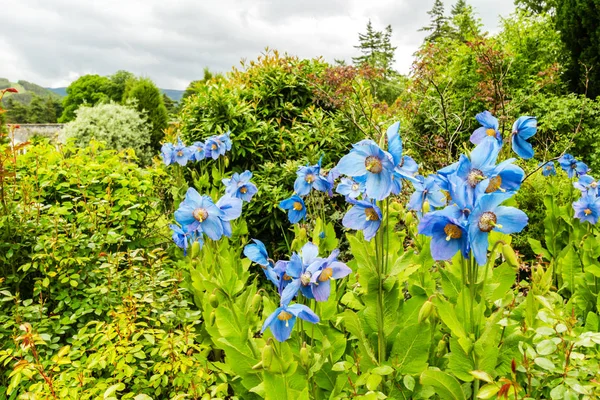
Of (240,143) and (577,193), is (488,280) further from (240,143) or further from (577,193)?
(240,143)

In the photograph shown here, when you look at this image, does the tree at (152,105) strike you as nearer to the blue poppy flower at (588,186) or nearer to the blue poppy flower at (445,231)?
the blue poppy flower at (588,186)

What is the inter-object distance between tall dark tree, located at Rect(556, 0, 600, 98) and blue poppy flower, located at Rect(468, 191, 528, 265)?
22.8ft

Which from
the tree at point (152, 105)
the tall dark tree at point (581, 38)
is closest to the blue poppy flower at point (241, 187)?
the tall dark tree at point (581, 38)

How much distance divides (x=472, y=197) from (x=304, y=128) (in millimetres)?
2777

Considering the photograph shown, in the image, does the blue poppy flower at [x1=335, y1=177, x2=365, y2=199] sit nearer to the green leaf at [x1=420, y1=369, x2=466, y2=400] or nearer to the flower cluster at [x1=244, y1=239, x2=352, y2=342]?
the flower cluster at [x1=244, y1=239, x2=352, y2=342]

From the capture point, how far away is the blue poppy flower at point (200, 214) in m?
1.75

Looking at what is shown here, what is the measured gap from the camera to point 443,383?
1164 mm

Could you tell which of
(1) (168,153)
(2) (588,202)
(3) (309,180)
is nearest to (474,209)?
(3) (309,180)

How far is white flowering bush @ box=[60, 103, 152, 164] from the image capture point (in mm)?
9203

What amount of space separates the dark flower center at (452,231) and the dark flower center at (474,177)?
0.45 ft

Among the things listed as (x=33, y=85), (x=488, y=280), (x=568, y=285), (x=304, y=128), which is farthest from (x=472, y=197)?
(x=33, y=85)

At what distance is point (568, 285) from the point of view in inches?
89.0

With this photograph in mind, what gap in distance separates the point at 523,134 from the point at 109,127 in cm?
967

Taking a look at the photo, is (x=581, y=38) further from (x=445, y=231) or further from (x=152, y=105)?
(x=152, y=105)
